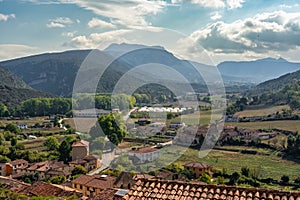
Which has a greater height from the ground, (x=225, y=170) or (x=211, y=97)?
(x=211, y=97)

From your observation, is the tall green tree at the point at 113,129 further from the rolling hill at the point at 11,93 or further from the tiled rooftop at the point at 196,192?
the rolling hill at the point at 11,93

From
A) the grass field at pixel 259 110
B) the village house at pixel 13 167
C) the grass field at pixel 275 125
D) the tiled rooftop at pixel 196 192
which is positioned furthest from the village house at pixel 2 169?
the grass field at pixel 259 110

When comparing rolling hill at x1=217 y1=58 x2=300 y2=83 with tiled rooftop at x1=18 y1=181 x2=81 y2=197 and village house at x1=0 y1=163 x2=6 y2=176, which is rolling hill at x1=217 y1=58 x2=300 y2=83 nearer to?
village house at x1=0 y1=163 x2=6 y2=176

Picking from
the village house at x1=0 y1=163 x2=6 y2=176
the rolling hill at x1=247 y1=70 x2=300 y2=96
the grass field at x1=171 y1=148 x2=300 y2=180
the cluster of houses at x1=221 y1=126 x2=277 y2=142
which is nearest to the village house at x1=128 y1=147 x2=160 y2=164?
the grass field at x1=171 y1=148 x2=300 y2=180

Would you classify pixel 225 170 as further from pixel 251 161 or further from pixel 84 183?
pixel 84 183

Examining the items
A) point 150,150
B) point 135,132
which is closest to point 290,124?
point 135,132

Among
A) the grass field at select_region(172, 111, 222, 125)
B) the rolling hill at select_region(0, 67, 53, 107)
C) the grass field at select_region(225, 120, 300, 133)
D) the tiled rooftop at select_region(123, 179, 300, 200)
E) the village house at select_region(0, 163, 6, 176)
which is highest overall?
the rolling hill at select_region(0, 67, 53, 107)

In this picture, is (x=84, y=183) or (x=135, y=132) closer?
(x=84, y=183)
